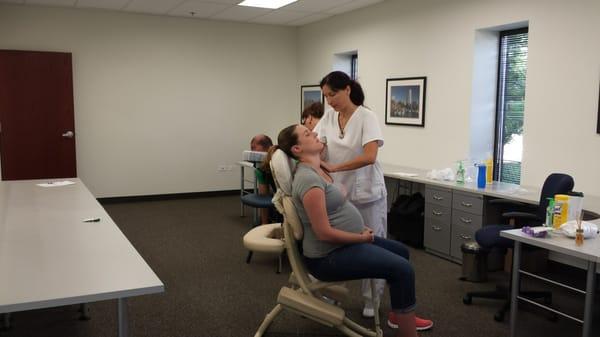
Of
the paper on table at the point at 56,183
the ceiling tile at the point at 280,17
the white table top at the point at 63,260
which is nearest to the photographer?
the white table top at the point at 63,260

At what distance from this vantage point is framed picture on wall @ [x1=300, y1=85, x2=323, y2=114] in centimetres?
756

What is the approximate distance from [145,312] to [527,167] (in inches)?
130

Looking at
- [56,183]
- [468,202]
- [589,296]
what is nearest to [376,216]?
[589,296]

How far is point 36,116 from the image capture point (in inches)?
260

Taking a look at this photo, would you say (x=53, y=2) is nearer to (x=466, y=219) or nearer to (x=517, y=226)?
(x=466, y=219)

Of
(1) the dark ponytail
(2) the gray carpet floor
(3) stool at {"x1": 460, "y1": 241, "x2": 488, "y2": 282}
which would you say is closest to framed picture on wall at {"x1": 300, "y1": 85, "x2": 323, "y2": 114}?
(2) the gray carpet floor

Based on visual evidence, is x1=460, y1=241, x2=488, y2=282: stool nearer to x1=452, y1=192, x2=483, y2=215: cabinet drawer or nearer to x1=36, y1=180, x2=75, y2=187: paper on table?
x1=452, y1=192, x2=483, y2=215: cabinet drawer

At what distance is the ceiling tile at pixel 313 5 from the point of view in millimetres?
6140

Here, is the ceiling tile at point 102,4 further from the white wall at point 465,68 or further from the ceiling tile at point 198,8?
the white wall at point 465,68

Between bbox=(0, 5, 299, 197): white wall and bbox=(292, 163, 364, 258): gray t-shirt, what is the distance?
5.20 meters

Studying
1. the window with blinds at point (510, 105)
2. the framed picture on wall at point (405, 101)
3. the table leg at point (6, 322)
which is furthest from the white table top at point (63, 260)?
the window with blinds at point (510, 105)

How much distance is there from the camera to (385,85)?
20.2ft

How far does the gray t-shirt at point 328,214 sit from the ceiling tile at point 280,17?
4.72m

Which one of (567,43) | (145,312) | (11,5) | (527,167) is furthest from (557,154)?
(11,5)
